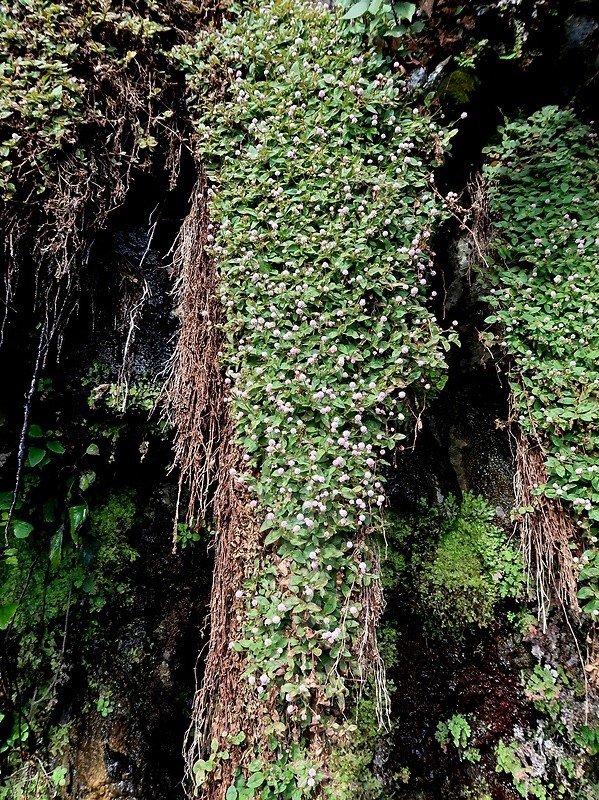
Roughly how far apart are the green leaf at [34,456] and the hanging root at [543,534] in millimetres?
2999

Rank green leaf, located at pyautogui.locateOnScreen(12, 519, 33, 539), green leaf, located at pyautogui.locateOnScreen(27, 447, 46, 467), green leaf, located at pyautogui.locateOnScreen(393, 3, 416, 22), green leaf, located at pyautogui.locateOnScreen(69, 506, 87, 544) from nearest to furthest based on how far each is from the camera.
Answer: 1. green leaf, located at pyautogui.locateOnScreen(393, 3, 416, 22)
2. green leaf, located at pyautogui.locateOnScreen(12, 519, 33, 539)
3. green leaf, located at pyautogui.locateOnScreen(27, 447, 46, 467)
4. green leaf, located at pyautogui.locateOnScreen(69, 506, 87, 544)

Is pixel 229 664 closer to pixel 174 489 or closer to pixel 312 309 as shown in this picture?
pixel 174 489

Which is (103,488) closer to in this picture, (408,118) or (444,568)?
(444,568)

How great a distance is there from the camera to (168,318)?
9.98 feet

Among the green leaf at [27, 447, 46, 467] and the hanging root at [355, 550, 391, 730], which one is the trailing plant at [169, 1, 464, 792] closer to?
the hanging root at [355, 550, 391, 730]

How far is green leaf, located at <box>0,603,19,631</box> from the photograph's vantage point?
2.39 metres

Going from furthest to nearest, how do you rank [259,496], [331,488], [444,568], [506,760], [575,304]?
[444,568] → [506,760] → [575,304] → [259,496] → [331,488]

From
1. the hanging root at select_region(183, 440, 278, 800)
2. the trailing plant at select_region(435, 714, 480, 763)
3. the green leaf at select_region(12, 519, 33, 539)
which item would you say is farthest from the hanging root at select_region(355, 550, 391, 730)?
the green leaf at select_region(12, 519, 33, 539)

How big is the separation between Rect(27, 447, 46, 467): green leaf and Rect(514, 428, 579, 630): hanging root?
9.84 ft

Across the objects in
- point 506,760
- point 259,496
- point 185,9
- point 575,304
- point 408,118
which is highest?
point 185,9

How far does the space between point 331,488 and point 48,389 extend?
205 centimetres

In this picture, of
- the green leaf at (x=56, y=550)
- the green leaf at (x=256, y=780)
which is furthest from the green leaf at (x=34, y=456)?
the green leaf at (x=256, y=780)

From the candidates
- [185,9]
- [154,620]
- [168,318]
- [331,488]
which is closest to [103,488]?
[154,620]

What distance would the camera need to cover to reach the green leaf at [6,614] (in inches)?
94.0
